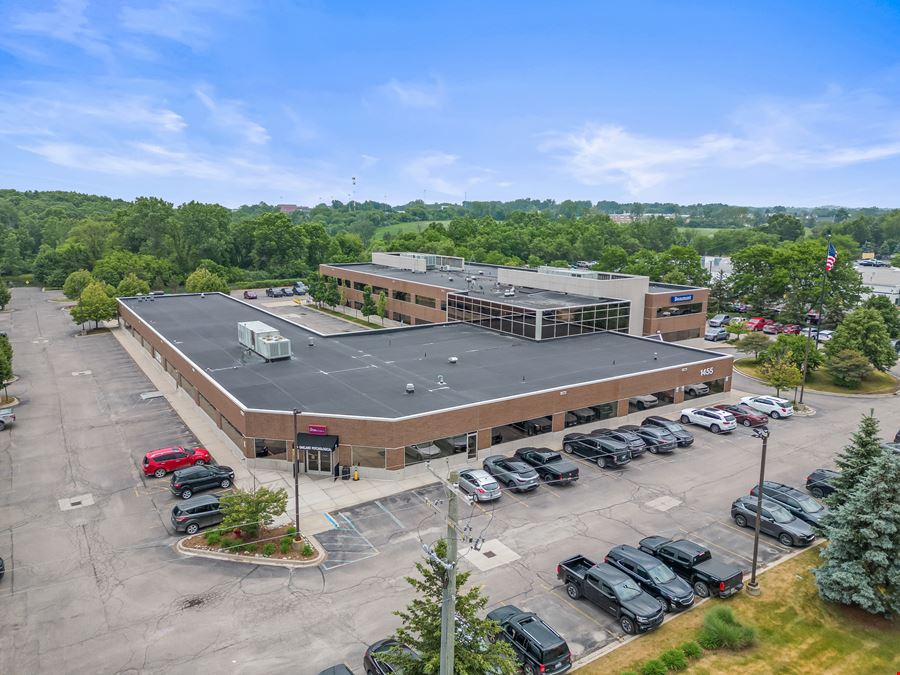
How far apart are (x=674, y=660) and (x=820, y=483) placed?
57.4 feet

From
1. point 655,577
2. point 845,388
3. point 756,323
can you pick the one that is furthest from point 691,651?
point 756,323

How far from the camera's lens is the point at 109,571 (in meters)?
23.4

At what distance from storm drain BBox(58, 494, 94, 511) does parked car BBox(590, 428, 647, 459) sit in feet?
90.3

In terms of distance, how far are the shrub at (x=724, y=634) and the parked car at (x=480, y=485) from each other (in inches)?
447

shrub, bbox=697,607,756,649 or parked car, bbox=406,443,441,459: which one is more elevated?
parked car, bbox=406,443,441,459

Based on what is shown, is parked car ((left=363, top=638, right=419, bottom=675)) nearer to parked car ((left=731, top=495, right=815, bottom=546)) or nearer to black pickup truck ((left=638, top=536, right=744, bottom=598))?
black pickup truck ((left=638, top=536, right=744, bottom=598))

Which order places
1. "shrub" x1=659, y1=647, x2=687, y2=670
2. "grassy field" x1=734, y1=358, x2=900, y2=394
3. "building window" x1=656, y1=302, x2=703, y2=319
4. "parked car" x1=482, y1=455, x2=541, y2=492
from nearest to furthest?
"shrub" x1=659, y1=647, x2=687, y2=670, "parked car" x1=482, y1=455, x2=541, y2=492, "grassy field" x1=734, y1=358, x2=900, y2=394, "building window" x1=656, y1=302, x2=703, y2=319

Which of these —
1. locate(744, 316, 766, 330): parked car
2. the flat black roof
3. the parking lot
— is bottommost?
the parking lot

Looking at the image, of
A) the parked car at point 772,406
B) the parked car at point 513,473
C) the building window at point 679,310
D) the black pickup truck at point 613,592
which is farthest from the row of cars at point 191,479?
the building window at point 679,310

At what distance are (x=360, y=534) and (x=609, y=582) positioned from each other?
35.4 ft

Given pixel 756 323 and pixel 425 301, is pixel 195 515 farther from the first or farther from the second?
pixel 756 323

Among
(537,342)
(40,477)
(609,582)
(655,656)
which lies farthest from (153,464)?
(537,342)

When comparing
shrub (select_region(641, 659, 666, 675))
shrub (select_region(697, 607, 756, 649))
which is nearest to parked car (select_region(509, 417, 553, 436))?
shrub (select_region(697, 607, 756, 649))

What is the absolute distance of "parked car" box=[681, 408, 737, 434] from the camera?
130 ft
